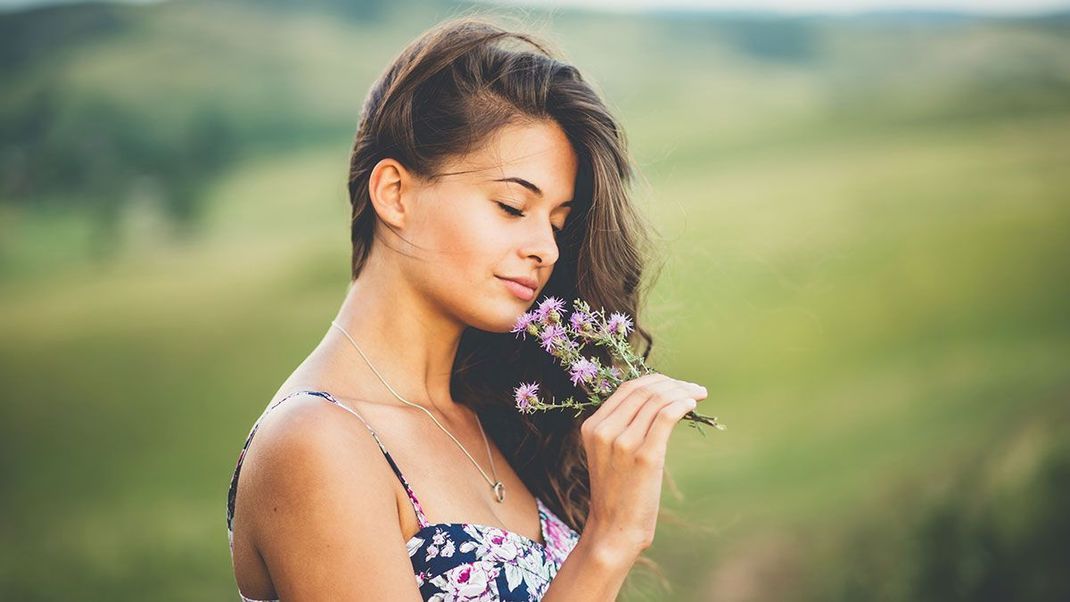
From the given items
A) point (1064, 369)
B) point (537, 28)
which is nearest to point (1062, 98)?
point (1064, 369)

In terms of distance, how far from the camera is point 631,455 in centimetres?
155

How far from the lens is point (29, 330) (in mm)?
5039

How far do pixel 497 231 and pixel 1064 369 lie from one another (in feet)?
17.0

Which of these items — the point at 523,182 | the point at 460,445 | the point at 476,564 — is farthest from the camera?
the point at 460,445

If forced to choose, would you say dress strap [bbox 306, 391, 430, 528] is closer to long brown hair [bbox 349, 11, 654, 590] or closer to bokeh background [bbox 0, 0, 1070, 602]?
long brown hair [bbox 349, 11, 654, 590]

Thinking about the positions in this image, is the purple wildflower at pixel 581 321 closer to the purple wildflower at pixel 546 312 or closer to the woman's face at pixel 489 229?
the purple wildflower at pixel 546 312

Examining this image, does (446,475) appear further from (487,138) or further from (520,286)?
(487,138)

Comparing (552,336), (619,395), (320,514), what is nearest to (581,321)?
(552,336)

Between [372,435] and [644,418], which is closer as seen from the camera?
[644,418]

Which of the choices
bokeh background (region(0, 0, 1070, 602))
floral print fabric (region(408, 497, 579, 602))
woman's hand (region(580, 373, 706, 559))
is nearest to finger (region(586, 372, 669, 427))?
woman's hand (region(580, 373, 706, 559))

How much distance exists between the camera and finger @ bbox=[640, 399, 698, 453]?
154 cm

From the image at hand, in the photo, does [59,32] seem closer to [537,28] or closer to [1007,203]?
[537,28]

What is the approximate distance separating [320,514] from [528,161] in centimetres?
74

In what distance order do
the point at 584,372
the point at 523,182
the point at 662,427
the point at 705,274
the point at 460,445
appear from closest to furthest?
1. the point at 662,427
2. the point at 584,372
3. the point at 523,182
4. the point at 460,445
5. the point at 705,274
